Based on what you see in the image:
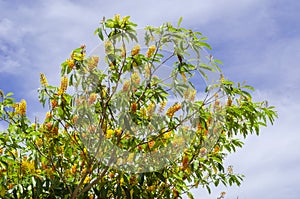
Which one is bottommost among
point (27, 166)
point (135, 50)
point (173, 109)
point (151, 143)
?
point (27, 166)

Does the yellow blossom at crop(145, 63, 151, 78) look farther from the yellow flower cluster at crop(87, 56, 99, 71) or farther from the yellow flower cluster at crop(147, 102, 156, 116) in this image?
the yellow flower cluster at crop(87, 56, 99, 71)

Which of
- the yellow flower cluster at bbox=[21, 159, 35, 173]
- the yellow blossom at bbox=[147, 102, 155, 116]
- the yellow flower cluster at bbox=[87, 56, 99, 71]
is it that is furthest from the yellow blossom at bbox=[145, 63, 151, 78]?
the yellow flower cluster at bbox=[21, 159, 35, 173]

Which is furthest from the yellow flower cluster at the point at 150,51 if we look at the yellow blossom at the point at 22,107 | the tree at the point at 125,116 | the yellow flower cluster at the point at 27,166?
the yellow flower cluster at the point at 27,166

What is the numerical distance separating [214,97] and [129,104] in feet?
2.18

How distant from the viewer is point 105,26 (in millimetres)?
3236

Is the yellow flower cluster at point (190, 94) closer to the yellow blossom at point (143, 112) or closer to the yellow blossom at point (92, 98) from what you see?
the yellow blossom at point (143, 112)

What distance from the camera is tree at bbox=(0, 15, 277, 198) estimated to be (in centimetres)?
324

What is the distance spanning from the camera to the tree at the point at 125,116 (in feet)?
10.6

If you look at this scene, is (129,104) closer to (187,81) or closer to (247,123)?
(187,81)

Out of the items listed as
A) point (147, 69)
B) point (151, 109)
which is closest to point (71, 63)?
point (147, 69)

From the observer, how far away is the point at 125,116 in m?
3.18

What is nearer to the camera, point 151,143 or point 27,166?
point 27,166

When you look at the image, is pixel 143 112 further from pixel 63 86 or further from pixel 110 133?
pixel 63 86

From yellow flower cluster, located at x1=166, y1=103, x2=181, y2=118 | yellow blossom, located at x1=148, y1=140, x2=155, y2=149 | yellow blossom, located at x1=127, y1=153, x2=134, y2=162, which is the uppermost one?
yellow flower cluster, located at x1=166, y1=103, x2=181, y2=118
